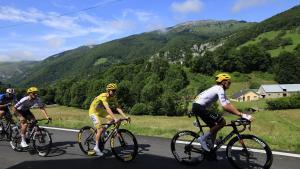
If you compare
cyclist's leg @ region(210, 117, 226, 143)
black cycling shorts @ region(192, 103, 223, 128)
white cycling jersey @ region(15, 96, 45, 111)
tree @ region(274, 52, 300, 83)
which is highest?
tree @ region(274, 52, 300, 83)

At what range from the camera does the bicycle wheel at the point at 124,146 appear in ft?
37.0

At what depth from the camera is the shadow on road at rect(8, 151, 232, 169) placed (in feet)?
34.1

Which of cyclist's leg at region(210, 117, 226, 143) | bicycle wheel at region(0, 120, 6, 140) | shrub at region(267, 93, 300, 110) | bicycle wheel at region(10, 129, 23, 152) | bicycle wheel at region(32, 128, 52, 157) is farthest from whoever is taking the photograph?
shrub at region(267, 93, 300, 110)

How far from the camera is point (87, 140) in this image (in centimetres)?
1238

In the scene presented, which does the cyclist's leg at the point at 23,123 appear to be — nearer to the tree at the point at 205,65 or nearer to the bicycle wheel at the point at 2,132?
the bicycle wheel at the point at 2,132

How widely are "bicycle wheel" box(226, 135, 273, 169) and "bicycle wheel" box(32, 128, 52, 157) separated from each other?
226 inches

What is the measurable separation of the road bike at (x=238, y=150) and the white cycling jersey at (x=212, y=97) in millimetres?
505

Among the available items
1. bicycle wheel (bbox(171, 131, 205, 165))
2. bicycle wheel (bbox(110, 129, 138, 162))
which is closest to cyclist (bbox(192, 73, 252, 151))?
bicycle wheel (bbox(171, 131, 205, 165))

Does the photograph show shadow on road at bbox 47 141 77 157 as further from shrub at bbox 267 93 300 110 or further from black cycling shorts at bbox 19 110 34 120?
shrub at bbox 267 93 300 110

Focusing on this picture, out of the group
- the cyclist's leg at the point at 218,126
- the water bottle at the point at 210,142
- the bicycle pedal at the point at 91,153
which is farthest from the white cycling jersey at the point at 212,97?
the bicycle pedal at the point at 91,153

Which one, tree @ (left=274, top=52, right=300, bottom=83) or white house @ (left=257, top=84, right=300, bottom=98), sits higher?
tree @ (left=274, top=52, right=300, bottom=83)

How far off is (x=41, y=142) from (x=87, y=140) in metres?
1.49

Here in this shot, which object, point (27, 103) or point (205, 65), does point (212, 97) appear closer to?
point (27, 103)

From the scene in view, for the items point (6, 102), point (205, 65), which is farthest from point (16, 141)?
point (205, 65)
